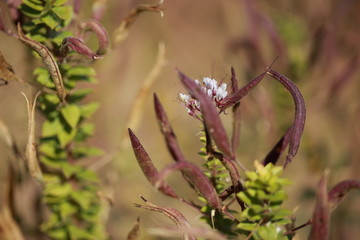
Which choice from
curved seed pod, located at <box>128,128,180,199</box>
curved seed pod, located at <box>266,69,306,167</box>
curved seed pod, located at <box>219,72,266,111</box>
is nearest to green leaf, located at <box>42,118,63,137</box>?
curved seed pod, located at <box>128,128,180,199</box>

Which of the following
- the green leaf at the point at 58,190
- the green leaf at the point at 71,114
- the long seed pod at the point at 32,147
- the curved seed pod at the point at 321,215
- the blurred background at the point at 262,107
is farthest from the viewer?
the blurred background at the point at 262,107

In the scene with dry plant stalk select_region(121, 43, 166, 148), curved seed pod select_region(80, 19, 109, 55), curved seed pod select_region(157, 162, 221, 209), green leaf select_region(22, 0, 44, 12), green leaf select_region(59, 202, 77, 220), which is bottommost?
green leaf select_region(59, 202, 77, 220)

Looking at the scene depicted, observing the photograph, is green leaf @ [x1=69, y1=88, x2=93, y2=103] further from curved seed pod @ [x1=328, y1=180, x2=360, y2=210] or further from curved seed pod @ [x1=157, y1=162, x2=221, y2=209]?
curved seed pod @ [x1=328, y1=180, x2=360, y2=210]

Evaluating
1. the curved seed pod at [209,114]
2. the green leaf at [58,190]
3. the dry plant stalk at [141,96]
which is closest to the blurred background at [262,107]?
the dry plant stalk at [141,96]

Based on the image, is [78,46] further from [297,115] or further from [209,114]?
[297,115]

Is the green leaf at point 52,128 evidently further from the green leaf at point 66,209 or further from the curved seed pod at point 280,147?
the curved seed pod at point 280,147

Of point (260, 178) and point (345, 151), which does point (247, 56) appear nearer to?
point (345, 151)
